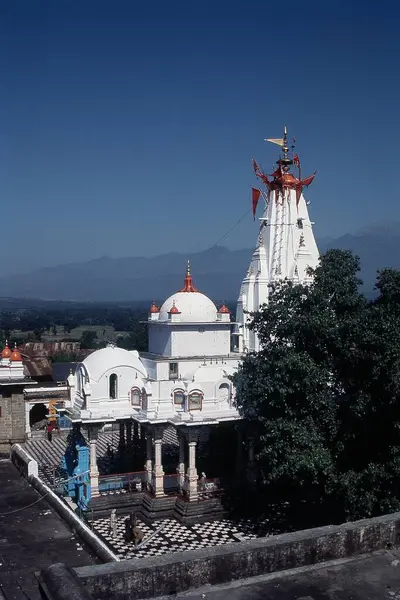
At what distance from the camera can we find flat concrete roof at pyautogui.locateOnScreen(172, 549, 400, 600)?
6.36 m

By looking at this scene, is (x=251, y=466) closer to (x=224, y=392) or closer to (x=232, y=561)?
(x=224, y=392)

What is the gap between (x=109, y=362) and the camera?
66.0 feet

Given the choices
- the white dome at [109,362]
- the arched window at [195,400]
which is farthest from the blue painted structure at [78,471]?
the arched window at [195,400]

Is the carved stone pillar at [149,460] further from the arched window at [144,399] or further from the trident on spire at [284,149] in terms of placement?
the trident on spire at [284,149]

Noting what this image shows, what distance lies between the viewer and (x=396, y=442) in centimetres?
1502

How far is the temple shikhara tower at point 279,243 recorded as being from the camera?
87.7 ft

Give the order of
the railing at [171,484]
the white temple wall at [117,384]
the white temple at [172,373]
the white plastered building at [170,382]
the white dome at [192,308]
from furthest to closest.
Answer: the white dome at [192,308] → the white temple wall at [117,384] → the railing at [171,484] → the white temple at [172,373] → the white plastered building at [170,382]

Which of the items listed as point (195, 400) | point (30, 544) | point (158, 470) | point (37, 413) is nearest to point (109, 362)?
point (195, 400)

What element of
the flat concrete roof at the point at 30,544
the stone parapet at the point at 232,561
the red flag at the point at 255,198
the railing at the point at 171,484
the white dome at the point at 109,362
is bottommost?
the flat concrete roof at the point at 30,544

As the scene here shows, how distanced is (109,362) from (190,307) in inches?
150

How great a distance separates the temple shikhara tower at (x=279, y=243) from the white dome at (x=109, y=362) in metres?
6.57

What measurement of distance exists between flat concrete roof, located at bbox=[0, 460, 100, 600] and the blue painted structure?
Answer: 101 centimetres

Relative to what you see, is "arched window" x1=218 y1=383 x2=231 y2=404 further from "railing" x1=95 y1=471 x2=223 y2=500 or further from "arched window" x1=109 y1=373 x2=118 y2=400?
"arched window" x1=109 y1=373 x2=118 y2=400

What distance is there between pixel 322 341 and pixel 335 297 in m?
1.37
